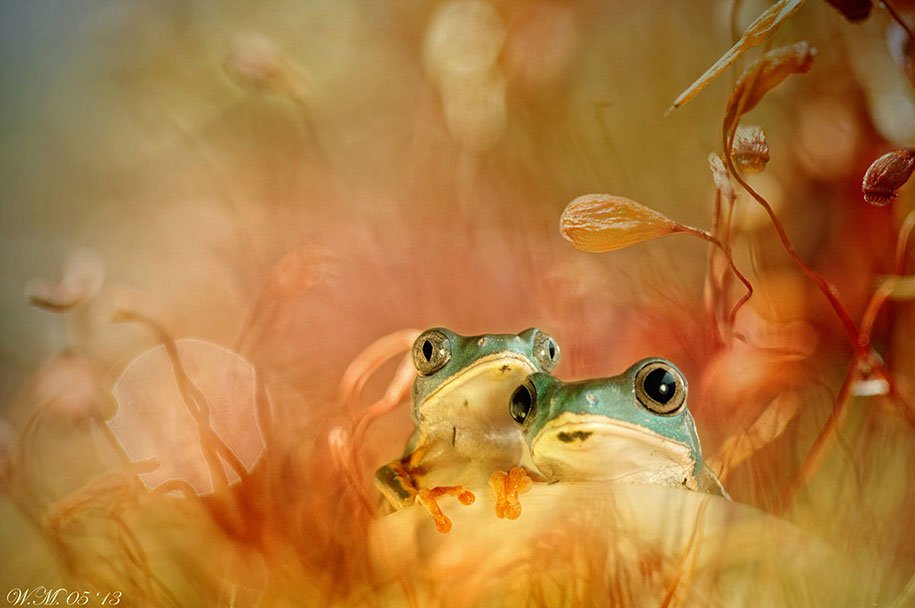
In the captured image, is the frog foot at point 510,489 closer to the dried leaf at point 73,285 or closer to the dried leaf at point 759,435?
the dried leaf at point 759,435

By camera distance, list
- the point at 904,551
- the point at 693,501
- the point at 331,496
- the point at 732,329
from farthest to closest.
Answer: the point at 331,496 < the point at 732,329 < the point at 904,551 < the point at 693,501

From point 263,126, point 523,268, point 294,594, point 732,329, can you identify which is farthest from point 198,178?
point 732,329

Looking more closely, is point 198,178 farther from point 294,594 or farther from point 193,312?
point 294,594

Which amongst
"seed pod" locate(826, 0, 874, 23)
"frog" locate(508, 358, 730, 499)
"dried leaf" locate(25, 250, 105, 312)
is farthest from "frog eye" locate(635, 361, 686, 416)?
"dried leaf" locate(25, 250, 105, 312)

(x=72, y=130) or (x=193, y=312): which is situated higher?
(x=72, y=130)

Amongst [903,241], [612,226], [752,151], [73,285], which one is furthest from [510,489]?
[73,285]

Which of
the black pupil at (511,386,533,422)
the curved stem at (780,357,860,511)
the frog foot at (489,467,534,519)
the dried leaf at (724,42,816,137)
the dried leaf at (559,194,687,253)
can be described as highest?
the dried leaf at (724,42,816,137)

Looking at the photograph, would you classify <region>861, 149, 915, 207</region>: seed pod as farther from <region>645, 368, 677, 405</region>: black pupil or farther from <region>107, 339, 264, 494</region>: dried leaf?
<region>107, 339, 264, 494</region>: dried leaf
